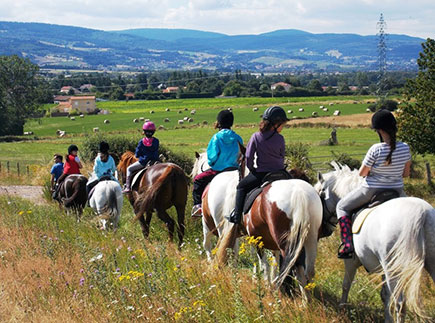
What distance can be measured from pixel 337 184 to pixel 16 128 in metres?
86.1

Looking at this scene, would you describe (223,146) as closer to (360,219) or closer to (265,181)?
(265,181)

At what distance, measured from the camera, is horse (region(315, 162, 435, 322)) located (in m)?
5.41

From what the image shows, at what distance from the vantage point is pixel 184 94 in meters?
140

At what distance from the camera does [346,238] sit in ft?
20.9

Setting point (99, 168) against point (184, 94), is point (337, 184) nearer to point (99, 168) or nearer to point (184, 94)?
point (99, 168)

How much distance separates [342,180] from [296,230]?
1076mm

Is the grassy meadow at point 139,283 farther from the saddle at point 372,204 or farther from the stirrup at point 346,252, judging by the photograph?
the saddle at point 372,204

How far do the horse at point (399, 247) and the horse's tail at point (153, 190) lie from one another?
607cm

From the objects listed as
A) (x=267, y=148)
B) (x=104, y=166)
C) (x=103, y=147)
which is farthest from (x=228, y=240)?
(x=104, y=166)

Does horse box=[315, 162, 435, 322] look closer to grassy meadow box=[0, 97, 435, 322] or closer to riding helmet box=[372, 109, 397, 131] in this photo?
grassy meadow box=[0, 97, 435, 322]

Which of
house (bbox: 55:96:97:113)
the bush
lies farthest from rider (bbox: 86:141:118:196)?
house (bbox: 55:96:97:113)

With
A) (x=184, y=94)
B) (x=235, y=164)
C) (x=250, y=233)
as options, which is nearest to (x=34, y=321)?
(x=250, y=233)

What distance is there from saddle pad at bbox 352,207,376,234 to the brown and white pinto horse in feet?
1.53

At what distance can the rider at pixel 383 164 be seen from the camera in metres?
6.23
